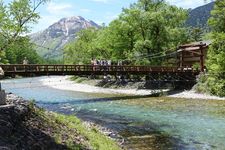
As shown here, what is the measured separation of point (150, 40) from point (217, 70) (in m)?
20.4

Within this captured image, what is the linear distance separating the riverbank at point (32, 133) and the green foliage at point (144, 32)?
2000 inches

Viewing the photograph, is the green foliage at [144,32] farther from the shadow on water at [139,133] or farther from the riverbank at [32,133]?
the riverbank at [32,133]

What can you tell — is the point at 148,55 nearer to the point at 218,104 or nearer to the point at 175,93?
the point at 175,93

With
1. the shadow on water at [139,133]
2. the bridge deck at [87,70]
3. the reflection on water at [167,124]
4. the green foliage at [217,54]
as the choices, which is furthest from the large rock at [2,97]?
the green foliage at [217,54]

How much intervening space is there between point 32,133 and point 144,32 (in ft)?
190

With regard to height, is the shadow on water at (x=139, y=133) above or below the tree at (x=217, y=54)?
below

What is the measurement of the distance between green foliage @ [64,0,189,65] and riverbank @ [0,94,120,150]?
50791 mm

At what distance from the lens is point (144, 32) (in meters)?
69.9

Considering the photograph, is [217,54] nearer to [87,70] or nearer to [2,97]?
[87,70]

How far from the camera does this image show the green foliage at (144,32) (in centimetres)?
6825

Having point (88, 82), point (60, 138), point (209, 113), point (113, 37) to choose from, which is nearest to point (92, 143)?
point (60, 138)

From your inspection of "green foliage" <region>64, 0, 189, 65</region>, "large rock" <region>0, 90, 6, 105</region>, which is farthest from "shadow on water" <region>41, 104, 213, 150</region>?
"green foliage" <region>64, 0, 189, 65</region>

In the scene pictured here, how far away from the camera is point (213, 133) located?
2411 centimetres

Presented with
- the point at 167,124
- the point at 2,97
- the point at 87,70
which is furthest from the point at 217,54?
the point at 2,97
